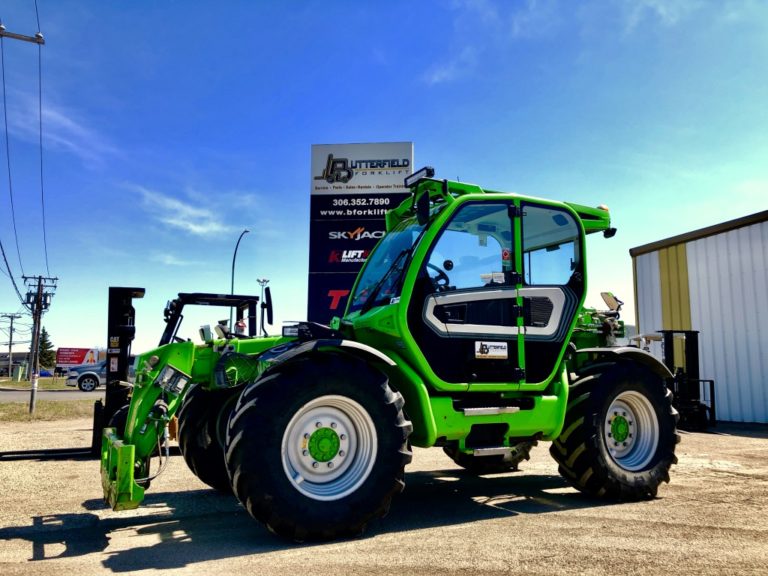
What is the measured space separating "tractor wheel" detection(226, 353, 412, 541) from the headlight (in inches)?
35.2

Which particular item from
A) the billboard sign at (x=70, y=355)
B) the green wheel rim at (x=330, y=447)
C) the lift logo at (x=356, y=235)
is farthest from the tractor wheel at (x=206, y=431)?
the billboard sign at (x=70, y=355)

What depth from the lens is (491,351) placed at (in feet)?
18.3

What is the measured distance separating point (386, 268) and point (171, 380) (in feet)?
7.28

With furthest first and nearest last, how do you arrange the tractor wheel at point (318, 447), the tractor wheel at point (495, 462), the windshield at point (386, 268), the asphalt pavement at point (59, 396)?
1. the asphalt pavement at point (59, 396)
2. the tractor wheel at point (495, 462)
3. the windshield at point (386, 268)
4. the tractor wheel at point (318, 447)

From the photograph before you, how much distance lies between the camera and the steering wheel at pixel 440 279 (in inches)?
216

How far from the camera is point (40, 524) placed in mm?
5152

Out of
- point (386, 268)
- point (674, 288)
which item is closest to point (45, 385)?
point (674, 288)

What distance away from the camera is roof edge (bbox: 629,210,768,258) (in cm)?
Answer: 1535

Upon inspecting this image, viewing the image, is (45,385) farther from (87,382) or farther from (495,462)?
(495,462)

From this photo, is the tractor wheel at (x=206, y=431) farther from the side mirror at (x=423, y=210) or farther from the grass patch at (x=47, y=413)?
the grass patch at (x=47, y=413)

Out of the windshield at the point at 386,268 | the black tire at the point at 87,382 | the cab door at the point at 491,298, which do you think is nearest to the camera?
the cab door at the point at 491,298

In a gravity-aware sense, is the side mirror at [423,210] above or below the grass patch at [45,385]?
above

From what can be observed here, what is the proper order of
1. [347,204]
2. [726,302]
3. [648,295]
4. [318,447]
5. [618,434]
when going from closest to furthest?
[318,447] < [618,434] < [726,302] < [347,204] < [648,295]

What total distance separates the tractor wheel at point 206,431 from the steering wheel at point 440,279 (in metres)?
2.43
